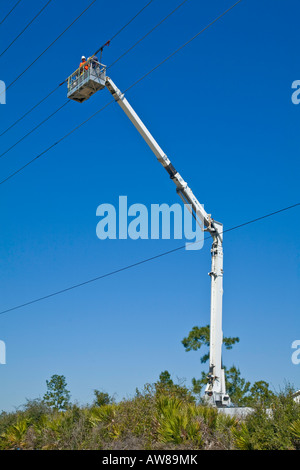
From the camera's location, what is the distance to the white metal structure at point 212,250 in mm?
20688

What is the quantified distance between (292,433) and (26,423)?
15.2 metres

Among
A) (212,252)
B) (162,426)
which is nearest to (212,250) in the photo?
(212,252)

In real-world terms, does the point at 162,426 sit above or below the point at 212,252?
below

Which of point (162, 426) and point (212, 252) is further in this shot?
point (212, 252)

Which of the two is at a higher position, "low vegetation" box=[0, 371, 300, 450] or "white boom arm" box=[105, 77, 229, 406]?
"white boom arm" box=[105, 77, 229, 406]

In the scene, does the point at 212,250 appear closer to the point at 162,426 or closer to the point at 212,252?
the point at 212,252

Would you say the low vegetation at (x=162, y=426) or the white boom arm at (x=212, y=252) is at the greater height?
the white boom arm at (x=212, y=252)

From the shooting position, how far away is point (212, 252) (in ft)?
A: 75.5

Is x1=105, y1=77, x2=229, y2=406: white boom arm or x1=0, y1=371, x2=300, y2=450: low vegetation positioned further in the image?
x1=105, y1=77, x2=229, y2=406: white boom arm

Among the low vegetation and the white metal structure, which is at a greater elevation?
the white metal structure

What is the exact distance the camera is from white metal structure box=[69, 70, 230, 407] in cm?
2069

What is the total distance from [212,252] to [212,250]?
0.30 feet

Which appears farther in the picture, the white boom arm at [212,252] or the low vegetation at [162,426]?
the white boom arm at [212,252]
